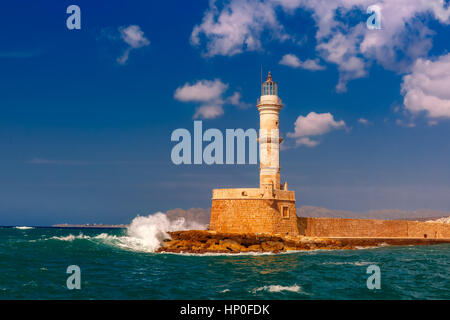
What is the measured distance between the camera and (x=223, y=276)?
20156 mm

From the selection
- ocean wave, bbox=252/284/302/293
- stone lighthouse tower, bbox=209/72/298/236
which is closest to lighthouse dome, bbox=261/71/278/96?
stone lighthouse tower, bbox=209/72/298/236

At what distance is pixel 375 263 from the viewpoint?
2502 cm

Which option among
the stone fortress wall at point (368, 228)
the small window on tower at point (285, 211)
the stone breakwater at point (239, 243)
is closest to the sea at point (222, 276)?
the stone breakwater at point (239, 243)

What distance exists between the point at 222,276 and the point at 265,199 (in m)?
13.7

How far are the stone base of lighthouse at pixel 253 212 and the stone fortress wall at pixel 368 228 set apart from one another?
260cm

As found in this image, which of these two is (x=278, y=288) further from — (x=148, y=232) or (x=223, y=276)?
(x=148, y=232)

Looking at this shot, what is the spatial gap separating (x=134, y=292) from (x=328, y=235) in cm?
2355

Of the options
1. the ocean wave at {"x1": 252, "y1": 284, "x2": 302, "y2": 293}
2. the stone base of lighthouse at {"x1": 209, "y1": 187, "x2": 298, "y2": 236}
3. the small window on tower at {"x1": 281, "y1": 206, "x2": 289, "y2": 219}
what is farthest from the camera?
the small window on tower at {"x1": 281, "y1": 206, "x2": 289, "y2": 219}

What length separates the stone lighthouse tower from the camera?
1309 inches

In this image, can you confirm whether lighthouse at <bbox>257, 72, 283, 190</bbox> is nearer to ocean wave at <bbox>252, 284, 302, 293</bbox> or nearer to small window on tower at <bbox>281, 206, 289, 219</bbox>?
small window on tower at <bbox>281, 206, 289, 219</bbox>

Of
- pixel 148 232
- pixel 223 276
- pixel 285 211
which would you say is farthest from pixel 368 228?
pixel 223 276

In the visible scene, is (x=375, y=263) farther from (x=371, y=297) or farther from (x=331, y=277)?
(x=371, y=297)

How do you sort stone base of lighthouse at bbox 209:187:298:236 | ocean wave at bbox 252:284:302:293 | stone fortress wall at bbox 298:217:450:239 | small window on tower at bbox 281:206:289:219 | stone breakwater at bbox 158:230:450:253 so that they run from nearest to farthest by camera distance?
ocean wave at bbox 252:284:302:293
stone breakwater at bbox 158:230:450:253
stone base of lighthouse at bbox 209:187:298:236
small window on tower at bbox 281:206:289:219
stone fortress wall at bbox 298:217:450:239
